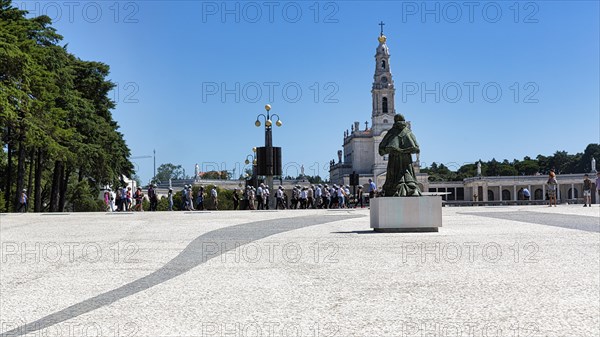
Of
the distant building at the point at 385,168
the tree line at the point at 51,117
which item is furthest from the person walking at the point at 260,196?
the distant building at the point at 385,168

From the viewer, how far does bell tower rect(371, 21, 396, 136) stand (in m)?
115

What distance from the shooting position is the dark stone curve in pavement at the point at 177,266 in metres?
6.87

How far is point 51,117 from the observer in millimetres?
31203

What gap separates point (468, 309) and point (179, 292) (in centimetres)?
327

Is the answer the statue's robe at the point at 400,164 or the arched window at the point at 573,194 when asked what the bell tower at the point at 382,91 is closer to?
the arched window at the point at 573,194

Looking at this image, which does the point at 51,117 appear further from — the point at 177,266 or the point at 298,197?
the point at 177,266

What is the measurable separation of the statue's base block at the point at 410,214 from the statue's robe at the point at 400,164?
49 cm

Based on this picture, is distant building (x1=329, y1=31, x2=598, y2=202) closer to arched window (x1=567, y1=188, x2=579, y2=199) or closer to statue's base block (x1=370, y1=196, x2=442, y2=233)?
arched window (x1=567, y1=188, x2=579, y2=199)

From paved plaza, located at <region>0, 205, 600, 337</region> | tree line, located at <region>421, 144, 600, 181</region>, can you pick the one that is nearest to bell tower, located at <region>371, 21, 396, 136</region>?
tree line, located at <region>421, 144, 600, 181</region>

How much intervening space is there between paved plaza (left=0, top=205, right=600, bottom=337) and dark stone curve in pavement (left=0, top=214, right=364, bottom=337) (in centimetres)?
3

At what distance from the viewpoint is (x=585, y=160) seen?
457 ft

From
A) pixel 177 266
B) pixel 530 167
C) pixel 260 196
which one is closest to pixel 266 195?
pixel 260 196

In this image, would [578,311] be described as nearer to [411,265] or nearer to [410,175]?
[411,265]

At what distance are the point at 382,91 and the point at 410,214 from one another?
103m
